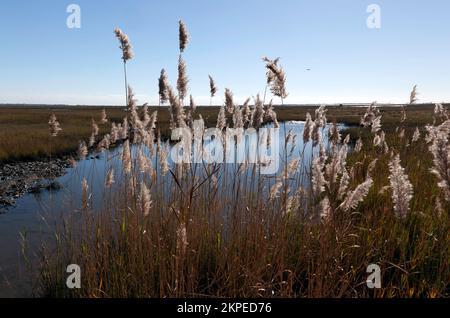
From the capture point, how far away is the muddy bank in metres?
9.58

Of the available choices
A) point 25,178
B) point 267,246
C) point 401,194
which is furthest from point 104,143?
point 25,178

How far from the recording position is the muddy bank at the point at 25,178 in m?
9.58

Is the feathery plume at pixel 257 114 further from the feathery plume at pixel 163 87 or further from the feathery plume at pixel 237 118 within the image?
the feathery plume at pixel 163 87

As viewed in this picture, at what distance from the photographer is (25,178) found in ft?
37.7

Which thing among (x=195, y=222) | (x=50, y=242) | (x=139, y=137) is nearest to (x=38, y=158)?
(x=50, y=242)

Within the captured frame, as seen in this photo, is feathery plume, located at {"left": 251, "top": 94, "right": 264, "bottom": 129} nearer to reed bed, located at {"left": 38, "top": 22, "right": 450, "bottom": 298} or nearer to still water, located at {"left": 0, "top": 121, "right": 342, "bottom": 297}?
reed bed, located at {"left": 38, "top": 22, "right": 450, "bottom": 298}

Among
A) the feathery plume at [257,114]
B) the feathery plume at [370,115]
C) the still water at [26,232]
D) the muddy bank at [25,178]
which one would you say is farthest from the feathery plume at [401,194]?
the muddy bank at [25,178]

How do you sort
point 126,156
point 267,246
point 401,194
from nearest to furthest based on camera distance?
point 401,194 → point 267,246 → point 126,156

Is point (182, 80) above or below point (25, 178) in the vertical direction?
above

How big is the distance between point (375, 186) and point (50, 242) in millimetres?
6029

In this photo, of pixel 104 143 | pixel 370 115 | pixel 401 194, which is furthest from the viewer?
pixel 370 115

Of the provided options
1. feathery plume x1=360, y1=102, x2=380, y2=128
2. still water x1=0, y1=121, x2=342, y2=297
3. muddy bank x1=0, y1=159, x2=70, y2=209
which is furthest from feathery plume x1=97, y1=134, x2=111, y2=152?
feathery plume x1=360, y1=102, x2=380, y2=128

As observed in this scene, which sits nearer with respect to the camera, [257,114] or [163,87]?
[163,87]

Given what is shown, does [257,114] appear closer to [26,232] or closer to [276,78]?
[276,78]
